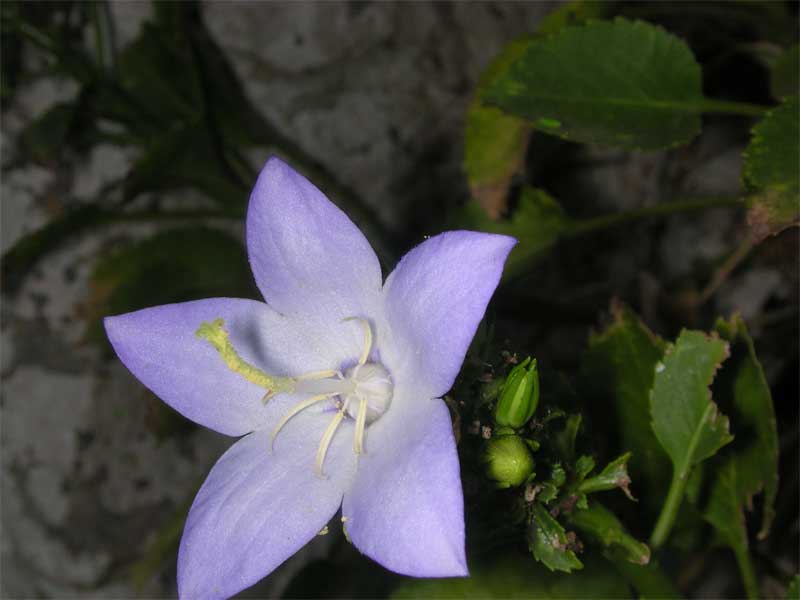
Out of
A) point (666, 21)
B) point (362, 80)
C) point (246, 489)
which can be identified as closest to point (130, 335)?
point (246, 489)

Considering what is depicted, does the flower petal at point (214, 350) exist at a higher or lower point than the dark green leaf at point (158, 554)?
higher

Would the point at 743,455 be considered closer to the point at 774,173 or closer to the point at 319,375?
the point at 774,173

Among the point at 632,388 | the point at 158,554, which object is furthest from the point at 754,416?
the point at 158,554

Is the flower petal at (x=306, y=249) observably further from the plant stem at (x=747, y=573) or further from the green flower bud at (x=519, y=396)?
the plant stem at (x=747, y=573)

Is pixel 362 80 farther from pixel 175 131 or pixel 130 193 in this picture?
pixel 130 193

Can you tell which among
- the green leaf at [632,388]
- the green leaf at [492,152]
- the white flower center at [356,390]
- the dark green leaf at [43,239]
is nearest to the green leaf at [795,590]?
the green leaf at [632,388]
